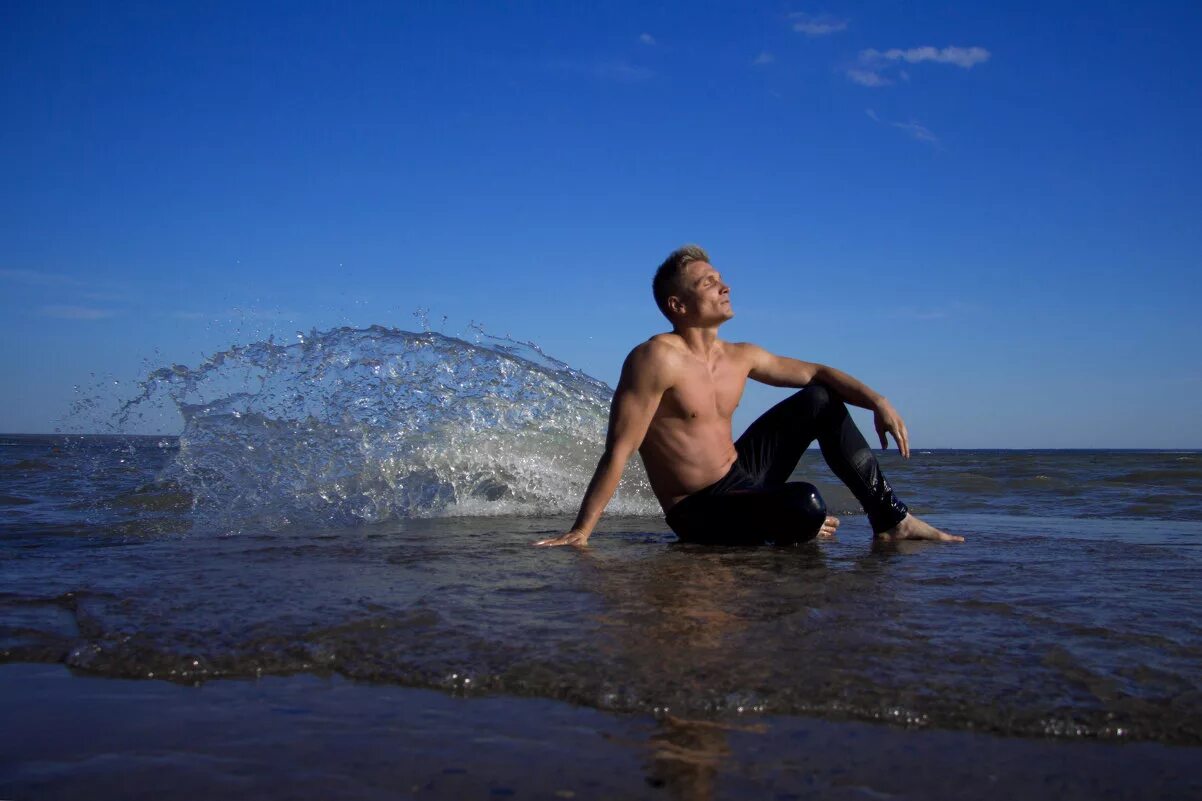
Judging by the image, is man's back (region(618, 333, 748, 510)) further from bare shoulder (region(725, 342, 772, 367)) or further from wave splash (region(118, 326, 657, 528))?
wave splash (region(118, 326, 657, 528))

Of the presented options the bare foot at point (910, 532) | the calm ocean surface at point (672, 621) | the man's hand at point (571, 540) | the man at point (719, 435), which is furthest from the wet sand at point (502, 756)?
the bare foot at point (910, 532)

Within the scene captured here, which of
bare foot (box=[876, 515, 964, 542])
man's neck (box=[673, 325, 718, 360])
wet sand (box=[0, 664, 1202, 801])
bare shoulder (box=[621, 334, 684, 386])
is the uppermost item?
man's neck (box=[673, 325, 718, 360])

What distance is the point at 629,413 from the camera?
405 centimetres

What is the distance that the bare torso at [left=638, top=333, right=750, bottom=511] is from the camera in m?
4.12

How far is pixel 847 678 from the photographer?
6.13ft

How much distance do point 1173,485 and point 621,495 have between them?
230 inches

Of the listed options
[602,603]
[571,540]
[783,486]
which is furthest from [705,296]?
[602,603]

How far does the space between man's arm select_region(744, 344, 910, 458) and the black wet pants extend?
8 centimetres

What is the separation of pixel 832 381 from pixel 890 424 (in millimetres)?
392

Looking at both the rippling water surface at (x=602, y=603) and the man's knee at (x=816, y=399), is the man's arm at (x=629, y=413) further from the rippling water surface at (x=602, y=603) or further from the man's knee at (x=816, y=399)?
the man's knee at (x=816, y=399)

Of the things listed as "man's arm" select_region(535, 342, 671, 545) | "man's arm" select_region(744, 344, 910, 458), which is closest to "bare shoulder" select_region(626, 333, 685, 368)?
"man's arm" select_region(535, 342, 671, 545)

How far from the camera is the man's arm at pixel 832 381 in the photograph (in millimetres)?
4266

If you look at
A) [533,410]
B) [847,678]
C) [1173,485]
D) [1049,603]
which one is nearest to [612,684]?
[847,678]

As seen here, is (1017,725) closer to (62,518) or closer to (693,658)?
(693,658)
